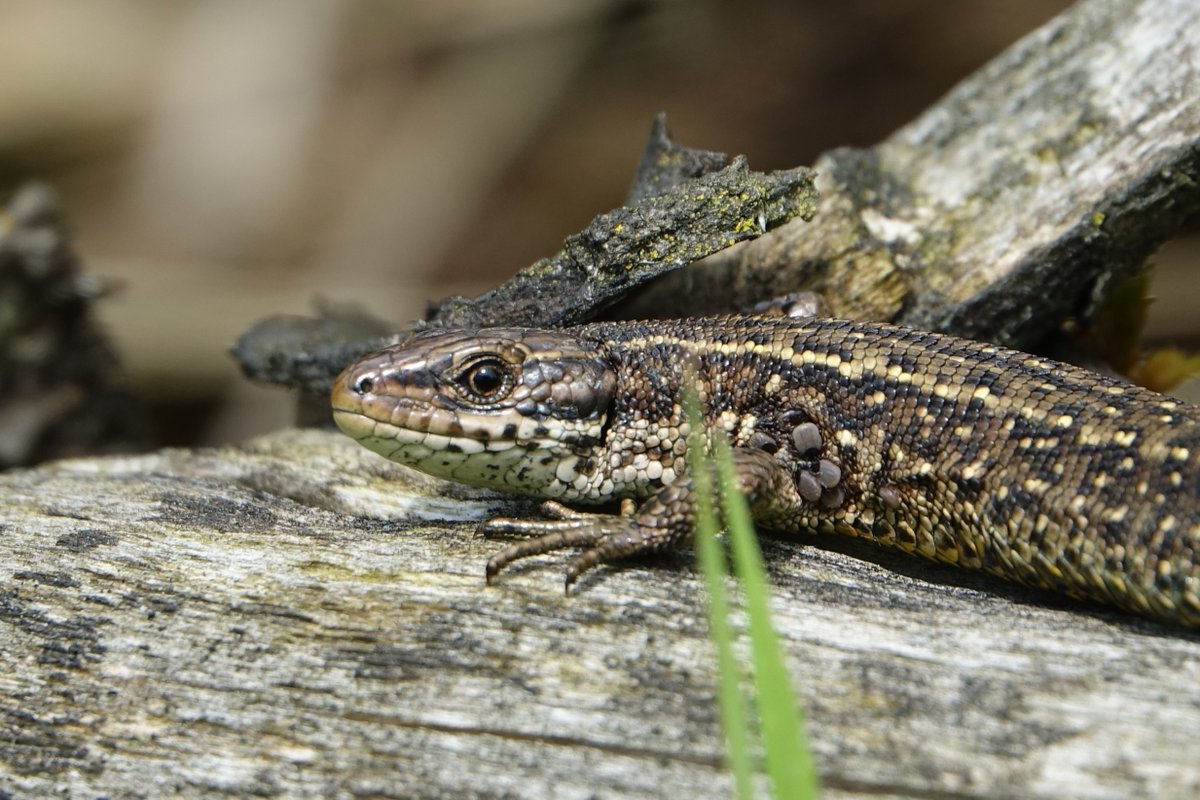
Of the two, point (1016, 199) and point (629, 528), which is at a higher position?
point (1016, 199)

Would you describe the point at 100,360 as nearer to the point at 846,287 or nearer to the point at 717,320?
the point at 717,320

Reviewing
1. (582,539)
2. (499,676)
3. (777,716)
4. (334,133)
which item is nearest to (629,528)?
(582,539)

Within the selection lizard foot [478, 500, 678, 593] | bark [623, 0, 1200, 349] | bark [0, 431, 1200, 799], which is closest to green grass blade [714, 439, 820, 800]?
bark [0, 431, 1200, 799]

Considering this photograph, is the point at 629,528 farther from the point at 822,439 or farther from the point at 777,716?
the point at 777,716

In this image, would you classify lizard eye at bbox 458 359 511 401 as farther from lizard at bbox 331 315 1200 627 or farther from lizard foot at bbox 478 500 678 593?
lizard foot at bbox 478 500 678 593

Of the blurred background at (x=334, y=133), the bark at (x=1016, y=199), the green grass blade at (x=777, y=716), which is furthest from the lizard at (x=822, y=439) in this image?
the blurred background at (x=334, y=133)
